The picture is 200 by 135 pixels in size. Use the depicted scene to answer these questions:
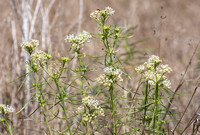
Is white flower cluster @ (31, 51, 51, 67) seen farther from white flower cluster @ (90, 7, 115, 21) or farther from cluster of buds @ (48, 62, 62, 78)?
white flower cluster @ (90, 7, 115, 21)

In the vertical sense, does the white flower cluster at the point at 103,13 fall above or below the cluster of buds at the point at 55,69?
above

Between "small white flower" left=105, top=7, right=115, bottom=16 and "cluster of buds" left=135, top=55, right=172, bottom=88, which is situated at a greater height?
"small white flower" left=105, top=7, right=115, bottom=16

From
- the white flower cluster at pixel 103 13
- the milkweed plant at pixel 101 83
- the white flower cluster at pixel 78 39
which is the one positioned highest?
the white flower cluster at pixel 103 13

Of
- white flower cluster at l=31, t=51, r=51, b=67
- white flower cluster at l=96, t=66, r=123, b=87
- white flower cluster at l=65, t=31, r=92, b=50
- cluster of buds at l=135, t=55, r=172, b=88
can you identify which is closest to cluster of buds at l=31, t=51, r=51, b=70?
white flower cluster at l=31, t=51, r=51, b=67

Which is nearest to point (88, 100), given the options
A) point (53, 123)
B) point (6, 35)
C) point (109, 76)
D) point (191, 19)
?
point (109, 76)

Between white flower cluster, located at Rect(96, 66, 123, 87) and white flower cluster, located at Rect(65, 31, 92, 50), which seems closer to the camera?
white flower cluster, located at Rect(96, 66, 123, 87)

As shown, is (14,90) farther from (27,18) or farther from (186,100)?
(186,100)

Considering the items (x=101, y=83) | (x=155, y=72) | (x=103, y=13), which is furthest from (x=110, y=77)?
(x=103, y=13)

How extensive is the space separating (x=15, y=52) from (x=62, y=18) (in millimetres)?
929

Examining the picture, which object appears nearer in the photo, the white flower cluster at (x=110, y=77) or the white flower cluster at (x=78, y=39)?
the white flower cluster at (x=110, y=77)

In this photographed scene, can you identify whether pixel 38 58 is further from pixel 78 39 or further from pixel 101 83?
pixel 101 83

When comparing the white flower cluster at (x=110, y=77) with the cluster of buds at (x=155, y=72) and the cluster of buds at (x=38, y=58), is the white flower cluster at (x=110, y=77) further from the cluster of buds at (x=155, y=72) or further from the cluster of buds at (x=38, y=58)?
the cluster of buds at (x=38, y=58)

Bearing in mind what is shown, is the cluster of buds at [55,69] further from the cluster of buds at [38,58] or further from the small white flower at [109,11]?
the small white flower at [109,11]

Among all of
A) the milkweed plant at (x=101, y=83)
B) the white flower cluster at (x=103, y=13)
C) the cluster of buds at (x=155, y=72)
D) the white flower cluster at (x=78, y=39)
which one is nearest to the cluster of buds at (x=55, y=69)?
the milkweed plant at (x=101, y=83)
